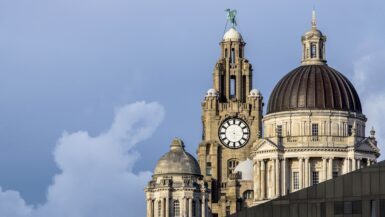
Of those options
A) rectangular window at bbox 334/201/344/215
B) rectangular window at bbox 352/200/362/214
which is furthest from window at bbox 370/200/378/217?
rectangular window at bbox 334/201/344/215

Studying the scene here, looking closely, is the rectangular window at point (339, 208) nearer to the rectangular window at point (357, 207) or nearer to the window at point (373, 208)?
the rectangular window at point (357, 207)

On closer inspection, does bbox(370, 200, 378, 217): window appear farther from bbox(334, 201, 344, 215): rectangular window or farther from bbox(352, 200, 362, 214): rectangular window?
bbox(334, 201, 344, 215): rectangular window

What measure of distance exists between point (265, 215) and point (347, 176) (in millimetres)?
7924

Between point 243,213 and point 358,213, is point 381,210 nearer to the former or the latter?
point 358,213

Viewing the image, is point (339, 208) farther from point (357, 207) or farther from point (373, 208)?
point (373, 208)

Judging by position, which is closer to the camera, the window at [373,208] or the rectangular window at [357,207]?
the window at [373,208]

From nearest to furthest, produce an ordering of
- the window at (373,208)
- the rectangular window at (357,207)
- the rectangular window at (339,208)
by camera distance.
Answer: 1. the window at (373,208)
2. the rectangular window at (357,207)
3. the rectangular window at (339,208)

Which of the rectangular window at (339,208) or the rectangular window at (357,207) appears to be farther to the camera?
the rectangular window at (339,208)

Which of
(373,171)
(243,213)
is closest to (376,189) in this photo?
(373,171)

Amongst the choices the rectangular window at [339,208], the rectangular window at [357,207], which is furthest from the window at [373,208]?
the rectangular window at [339,208]

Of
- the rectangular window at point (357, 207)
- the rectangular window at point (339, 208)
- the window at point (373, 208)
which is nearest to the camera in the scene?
the window at point (373, 208)

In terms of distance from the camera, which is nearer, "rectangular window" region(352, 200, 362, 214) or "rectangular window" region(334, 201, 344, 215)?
"rectangular window" region(352, 200, 362, 214)

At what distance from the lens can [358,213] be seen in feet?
573

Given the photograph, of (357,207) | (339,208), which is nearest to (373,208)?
(357,207)
